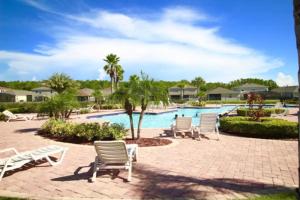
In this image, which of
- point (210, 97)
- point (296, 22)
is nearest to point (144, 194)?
point (296, 22)

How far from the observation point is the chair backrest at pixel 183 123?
12234mm

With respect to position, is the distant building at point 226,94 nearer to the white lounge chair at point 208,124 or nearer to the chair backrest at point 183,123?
the white lounge chair at point 208,124

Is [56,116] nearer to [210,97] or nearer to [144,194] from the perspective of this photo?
[144,194]

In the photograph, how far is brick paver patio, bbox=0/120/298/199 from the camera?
17.3 ft

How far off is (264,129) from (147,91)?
5.37 meters

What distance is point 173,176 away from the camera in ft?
20.5

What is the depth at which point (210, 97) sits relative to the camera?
74.3 m

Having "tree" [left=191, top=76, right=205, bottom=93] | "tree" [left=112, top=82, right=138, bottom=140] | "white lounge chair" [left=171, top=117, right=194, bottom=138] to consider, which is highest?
"tree" [left=191, top=76, right=205, bottom=93]

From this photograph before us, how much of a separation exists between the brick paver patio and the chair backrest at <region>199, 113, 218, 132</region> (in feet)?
8.11

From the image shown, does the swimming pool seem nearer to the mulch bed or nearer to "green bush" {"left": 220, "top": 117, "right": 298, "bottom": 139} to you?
"green bush" {"left": 220, "top": 117, "right": 298, "bottom": 139}

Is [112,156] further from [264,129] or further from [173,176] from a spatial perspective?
[264,129]

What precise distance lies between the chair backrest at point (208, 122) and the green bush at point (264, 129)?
140cm

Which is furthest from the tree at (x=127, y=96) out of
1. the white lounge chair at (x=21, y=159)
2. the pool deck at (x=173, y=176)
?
the white lounge chair at (x=21, y=159)

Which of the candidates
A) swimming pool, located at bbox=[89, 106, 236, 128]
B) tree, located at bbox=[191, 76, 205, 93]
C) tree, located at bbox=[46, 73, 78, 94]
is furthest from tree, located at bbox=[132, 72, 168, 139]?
tree, located at bbox=[191, 76, 205, 93]
